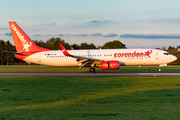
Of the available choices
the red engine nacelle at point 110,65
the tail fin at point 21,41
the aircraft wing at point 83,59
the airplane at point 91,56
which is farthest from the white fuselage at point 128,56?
the tail fin at point 21,41

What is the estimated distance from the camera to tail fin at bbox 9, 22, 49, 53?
124 feet

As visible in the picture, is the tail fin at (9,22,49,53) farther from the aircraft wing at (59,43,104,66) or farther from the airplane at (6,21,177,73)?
the aircraft wing at (59,43,104,66)

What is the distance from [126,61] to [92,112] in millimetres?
25934

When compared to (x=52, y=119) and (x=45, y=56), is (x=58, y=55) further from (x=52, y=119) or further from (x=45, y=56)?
(x=52, y=119)

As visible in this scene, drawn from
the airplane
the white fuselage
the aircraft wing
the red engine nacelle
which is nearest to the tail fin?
the airplane

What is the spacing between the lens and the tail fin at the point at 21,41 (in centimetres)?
3794

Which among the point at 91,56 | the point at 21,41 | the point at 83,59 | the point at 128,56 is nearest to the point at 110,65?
the point at 128,56

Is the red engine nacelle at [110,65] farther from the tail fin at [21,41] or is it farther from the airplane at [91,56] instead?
the tail fin at [21,41]

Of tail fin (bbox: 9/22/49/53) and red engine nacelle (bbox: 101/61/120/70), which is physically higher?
tail fin (bbox: 9/22/49/53)

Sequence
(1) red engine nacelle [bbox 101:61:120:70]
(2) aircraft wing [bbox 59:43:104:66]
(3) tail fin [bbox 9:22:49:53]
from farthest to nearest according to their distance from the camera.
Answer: (3) tail fin [bbox 9:22:49:53] < (2) aircraft wing [bbox 59:43:104:66] < (1) red engine nacelle [bbox 101:61:120:70]

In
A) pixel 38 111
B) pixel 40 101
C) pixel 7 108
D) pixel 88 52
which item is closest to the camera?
pixel 38 111

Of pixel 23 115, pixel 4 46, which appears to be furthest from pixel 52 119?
pixel 4 46

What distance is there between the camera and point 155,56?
34.1 m

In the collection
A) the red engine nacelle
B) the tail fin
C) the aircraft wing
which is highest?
the tail fin
